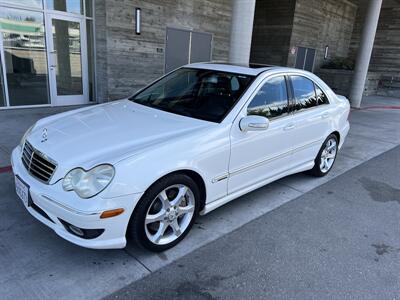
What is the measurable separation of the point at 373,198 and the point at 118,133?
11.2 ft

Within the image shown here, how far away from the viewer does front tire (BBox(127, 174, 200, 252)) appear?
258cm

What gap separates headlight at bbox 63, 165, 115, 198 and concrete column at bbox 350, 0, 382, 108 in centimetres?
1229

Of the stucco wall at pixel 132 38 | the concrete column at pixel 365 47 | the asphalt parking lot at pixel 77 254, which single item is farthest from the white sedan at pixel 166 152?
the concrete column at pixel 365 47

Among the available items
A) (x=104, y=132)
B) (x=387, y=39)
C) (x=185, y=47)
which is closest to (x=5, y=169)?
(x=104, y=132)

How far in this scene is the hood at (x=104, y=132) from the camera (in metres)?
2.56

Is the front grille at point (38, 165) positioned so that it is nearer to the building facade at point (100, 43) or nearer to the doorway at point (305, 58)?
the building facade at point (100, 43)

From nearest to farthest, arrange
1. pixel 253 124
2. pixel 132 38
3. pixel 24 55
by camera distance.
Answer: pixel 253 124 → pixel 24 55 → pixel 132 38

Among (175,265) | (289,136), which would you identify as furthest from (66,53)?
(175,265)

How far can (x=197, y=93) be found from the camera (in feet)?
12.1

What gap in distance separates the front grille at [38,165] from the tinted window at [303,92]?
2801 millimetres

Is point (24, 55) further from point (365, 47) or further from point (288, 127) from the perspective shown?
point (365, 47)

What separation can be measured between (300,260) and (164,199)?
131 centimetres

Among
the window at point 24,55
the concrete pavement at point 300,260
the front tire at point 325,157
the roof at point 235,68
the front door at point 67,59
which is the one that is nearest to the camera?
the concrete pavement at point 300,260

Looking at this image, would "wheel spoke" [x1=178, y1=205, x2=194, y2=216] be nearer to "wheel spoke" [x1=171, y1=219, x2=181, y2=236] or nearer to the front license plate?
"wheel spoke" [x1=171, y1=219, x2=181, y2=236]
